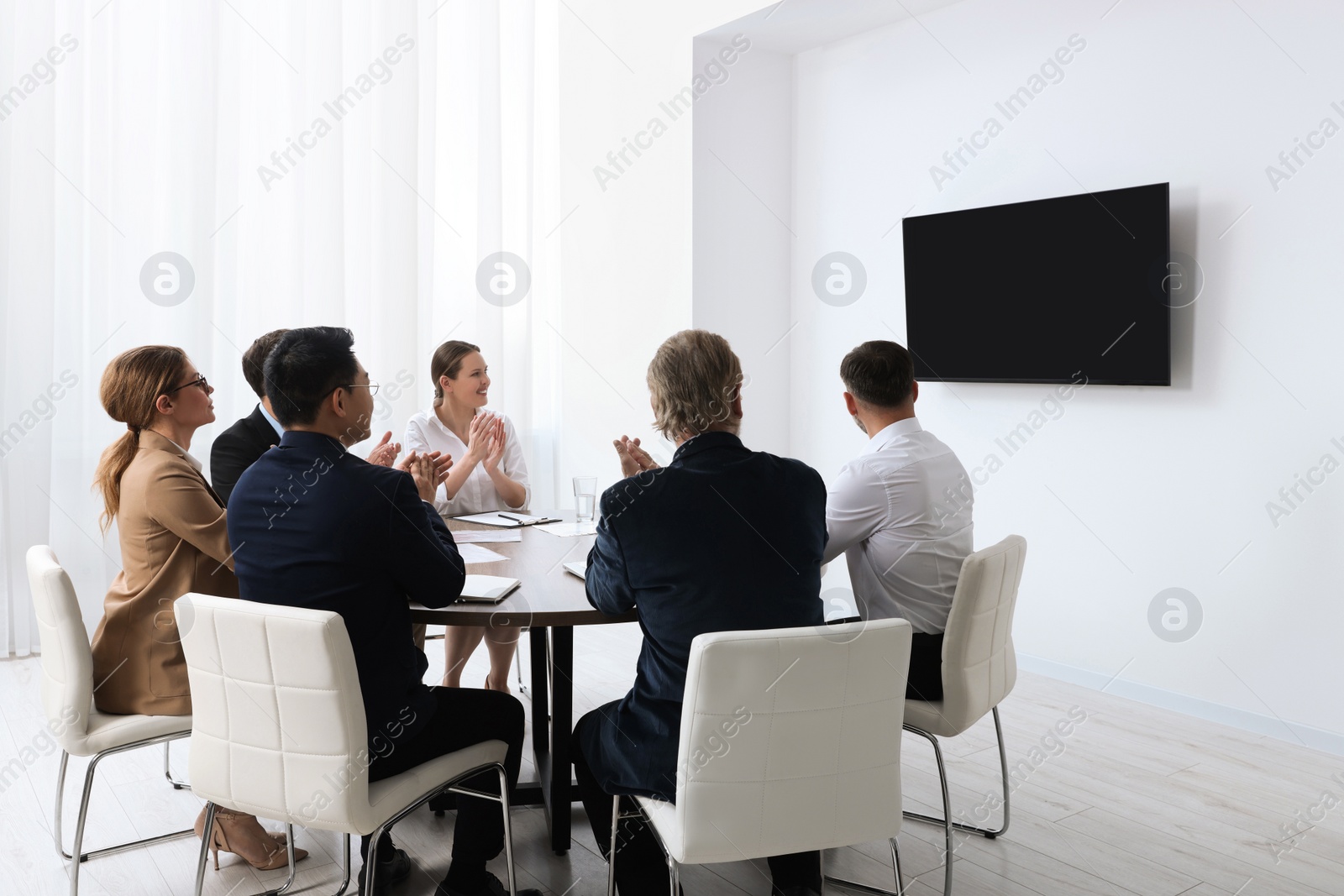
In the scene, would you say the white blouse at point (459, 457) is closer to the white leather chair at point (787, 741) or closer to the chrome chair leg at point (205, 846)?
the chrome chair leg at point (205, 846)

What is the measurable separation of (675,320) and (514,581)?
3.02m

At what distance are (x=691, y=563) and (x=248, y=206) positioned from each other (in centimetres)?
384

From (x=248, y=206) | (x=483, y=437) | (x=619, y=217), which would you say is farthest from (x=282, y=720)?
(x=619, y=217)

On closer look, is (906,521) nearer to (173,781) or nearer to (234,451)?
(234,451)

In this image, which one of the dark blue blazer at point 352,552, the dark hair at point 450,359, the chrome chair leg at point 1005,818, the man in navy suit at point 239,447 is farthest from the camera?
the dark hair at point 450,359

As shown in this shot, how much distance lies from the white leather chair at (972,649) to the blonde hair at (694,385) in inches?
26.5

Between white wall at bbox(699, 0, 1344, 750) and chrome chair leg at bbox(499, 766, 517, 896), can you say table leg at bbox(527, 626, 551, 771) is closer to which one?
chrome chair leg at bbox(499, 766, 517, 896)

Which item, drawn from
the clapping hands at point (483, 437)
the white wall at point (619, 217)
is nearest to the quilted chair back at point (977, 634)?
the clapping hands at point (483, 437)

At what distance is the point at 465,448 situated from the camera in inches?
146

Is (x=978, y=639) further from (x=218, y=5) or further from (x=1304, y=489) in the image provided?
(x=218, y=5)

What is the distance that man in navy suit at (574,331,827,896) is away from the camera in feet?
6.15

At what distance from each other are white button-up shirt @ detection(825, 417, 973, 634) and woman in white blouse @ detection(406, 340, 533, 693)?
1440mm

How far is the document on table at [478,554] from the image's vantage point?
2674 mm

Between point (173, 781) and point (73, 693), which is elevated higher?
point (73, 693)
